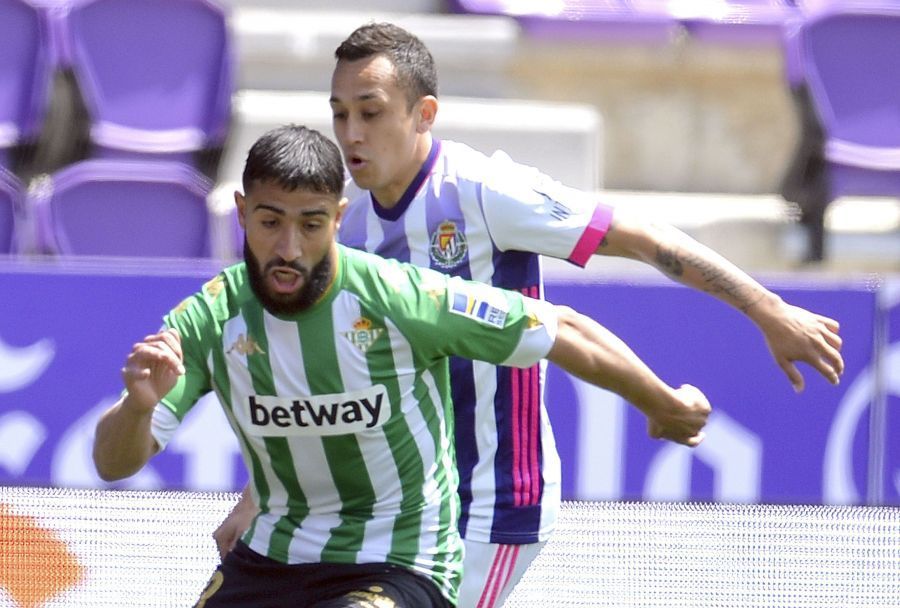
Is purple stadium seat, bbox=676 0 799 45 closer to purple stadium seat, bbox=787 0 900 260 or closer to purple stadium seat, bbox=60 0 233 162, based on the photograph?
purple stadium seat, bbox=787 0 900 260

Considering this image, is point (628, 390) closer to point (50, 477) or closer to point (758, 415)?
point (758, 415)

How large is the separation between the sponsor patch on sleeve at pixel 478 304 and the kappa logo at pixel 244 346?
37 centimetres

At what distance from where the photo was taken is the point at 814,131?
742 cm

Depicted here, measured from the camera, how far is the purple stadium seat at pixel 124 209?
6.60 m

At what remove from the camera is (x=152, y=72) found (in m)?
7.29

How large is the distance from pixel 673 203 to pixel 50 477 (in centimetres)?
377

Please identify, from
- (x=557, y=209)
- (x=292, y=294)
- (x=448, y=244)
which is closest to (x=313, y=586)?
(x=292, y=294)

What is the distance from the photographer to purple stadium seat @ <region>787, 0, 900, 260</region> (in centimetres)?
729

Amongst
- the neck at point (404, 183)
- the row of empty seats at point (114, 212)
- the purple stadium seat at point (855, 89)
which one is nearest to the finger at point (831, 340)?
the neck at point (404, 183)

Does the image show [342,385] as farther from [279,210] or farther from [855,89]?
[855,89]

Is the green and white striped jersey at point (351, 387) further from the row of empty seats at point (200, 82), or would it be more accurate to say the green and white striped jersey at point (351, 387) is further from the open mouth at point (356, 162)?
the row of empty seats at point (200, 82)

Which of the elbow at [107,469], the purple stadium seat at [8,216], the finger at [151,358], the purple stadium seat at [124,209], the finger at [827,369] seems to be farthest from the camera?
the purple stadium seat at [124,209]

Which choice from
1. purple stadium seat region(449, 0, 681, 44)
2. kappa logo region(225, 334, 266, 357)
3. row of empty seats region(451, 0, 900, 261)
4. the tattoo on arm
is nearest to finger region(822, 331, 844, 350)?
the tattoo on arm

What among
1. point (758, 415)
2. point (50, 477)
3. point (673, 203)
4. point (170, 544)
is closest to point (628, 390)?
point (170, 544)
